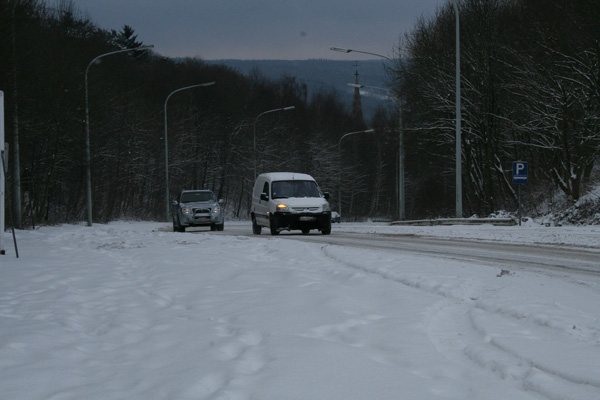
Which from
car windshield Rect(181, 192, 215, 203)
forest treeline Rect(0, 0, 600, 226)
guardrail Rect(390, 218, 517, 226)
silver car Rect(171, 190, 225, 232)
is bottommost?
guardrail Rect(390, 218, 517, 226)

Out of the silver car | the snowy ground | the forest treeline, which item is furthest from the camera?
the silver car

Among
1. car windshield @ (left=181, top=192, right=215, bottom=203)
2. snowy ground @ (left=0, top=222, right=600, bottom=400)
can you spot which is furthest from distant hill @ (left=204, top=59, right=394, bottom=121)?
snowy ground @ (left=0, top=222, right=600, bottom=400)

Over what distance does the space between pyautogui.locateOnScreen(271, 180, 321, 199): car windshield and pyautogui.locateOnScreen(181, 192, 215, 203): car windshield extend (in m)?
6.72

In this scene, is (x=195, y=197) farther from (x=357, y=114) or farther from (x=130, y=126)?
(x=357, y=114)

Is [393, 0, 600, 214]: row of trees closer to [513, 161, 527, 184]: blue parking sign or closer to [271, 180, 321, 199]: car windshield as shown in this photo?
[513, 161, 527, 184]: blue parking sign

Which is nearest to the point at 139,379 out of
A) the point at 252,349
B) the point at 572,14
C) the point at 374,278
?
the point at 252,349

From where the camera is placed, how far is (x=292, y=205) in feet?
80.7

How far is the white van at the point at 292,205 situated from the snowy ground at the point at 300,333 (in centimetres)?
1324

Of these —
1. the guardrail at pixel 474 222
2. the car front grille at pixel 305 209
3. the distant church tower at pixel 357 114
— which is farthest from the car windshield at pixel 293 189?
the distant church tower at pixel 357 114

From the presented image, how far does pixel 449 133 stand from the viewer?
134ft

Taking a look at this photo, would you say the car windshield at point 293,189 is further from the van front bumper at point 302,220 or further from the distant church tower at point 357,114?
the distant church tower at point 357,114

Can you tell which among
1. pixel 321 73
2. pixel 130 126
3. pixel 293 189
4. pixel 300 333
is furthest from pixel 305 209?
pixel 321 73

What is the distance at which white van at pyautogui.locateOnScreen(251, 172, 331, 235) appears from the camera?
2456 cm

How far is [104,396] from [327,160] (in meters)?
84.5
